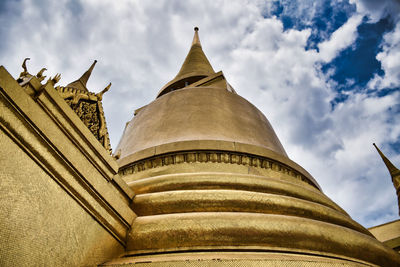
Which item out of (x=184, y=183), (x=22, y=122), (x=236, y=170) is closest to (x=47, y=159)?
(x=22, y=122)

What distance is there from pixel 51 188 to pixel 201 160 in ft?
6.71

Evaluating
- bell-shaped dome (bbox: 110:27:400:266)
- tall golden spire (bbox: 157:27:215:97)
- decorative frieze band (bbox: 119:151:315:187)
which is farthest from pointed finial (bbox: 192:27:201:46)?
decorative frieze band (bbox: 119:151:315:187)

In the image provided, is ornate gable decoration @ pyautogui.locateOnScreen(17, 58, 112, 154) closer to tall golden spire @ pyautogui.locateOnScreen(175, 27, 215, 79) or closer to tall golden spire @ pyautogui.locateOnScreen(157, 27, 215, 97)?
tall golden spire @ pyautogui.locateOnScreen(157, 27, 215, 97)

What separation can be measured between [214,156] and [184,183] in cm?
92

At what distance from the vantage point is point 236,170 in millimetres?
3744

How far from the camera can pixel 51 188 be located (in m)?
2.01

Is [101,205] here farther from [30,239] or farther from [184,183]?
[184,183]

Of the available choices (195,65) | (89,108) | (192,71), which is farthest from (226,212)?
(195,65)

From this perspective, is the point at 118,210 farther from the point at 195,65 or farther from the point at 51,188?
the point at 195,65

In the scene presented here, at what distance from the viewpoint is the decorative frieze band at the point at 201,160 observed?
12.5ft

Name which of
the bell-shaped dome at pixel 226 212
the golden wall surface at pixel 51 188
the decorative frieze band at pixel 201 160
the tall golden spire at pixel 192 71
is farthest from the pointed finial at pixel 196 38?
the golden wall surface at pixel 51 188

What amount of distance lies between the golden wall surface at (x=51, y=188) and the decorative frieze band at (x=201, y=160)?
133cm

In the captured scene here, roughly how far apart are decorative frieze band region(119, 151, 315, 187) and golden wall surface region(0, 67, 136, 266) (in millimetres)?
1328

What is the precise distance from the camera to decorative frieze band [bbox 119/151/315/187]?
12.5 feet
